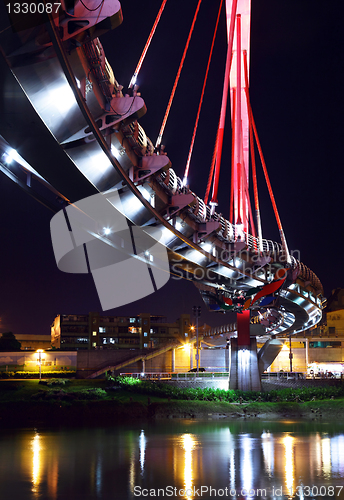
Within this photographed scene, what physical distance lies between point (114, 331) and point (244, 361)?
72.7 metres

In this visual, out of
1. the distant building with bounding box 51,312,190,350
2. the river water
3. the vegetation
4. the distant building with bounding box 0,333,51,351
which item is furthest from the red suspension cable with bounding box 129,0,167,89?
the distant building with bounding box 0,333,51,351

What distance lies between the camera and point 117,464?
17.8 meters

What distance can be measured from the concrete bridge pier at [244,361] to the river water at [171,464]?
18147 millimetres

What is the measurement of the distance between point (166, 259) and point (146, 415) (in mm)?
13872

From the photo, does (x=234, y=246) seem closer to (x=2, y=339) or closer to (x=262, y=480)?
(x=262, y=480)

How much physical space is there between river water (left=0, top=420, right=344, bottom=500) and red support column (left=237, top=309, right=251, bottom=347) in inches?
762

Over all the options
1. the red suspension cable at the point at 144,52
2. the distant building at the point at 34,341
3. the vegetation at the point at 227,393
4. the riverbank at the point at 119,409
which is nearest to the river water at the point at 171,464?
the riverbank at the point at 119,409

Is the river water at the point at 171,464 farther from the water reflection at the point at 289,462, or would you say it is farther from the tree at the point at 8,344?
the tree at the point at 8,344

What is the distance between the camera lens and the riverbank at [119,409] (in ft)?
111

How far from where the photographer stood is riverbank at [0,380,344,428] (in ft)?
111

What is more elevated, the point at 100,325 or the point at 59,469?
the point at 100,325

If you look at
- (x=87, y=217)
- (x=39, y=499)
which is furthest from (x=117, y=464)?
(x=87, y=217)

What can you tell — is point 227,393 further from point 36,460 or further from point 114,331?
point 114,331

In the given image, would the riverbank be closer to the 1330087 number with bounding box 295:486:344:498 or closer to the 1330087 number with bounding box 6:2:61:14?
the 1330087 number with bounding box 295:486:344:498
